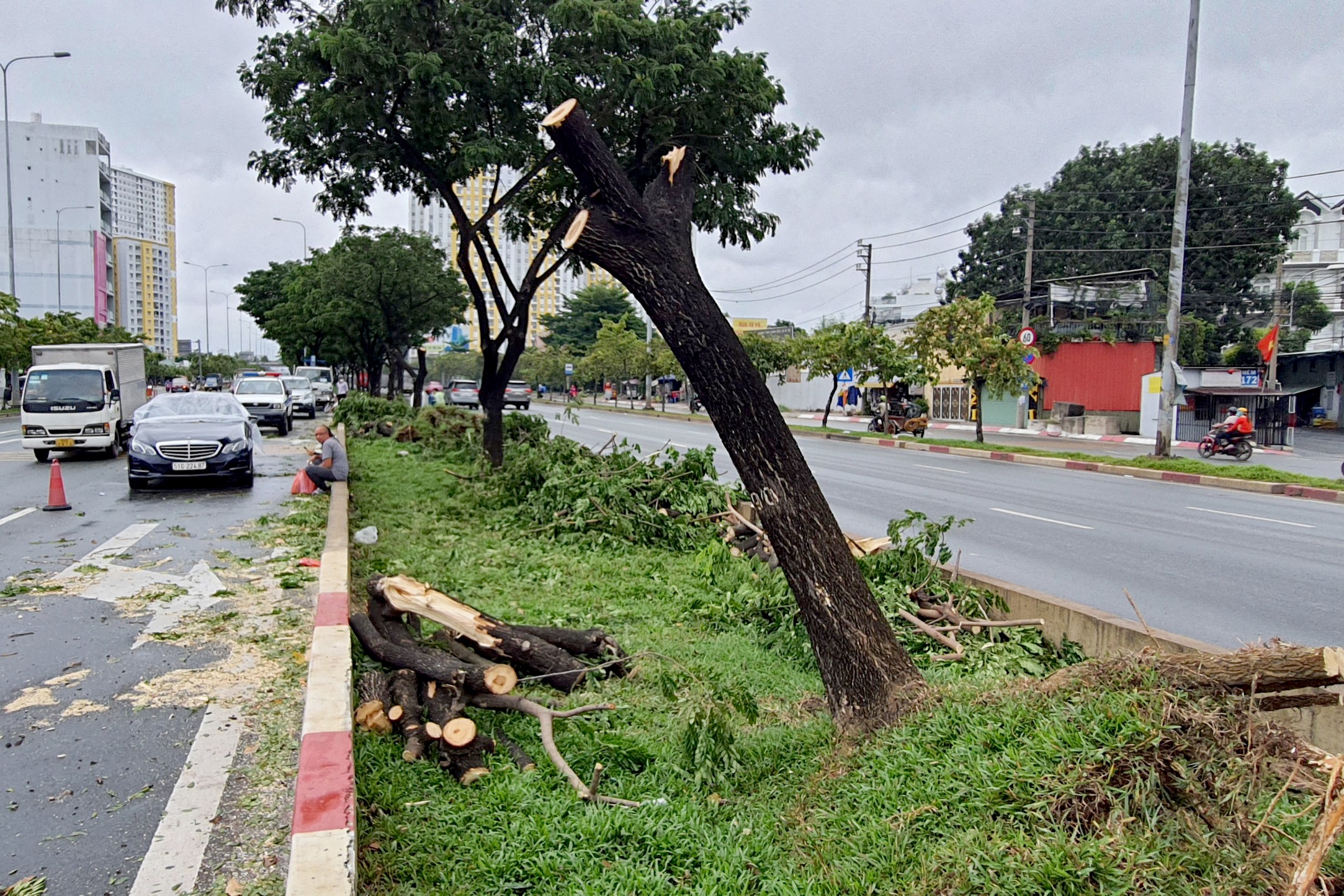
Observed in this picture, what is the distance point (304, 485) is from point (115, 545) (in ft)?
→ 11.8

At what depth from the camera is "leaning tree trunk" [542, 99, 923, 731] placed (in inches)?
155

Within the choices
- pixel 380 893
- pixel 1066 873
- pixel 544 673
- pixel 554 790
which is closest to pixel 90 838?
pixel 380 893

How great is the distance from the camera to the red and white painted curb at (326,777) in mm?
2818

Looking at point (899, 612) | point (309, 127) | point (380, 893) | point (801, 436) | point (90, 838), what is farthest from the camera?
point (801, 436)

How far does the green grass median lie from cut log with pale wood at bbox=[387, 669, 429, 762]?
0.08 m

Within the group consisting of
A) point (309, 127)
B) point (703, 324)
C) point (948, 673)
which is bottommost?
point (948, 673)

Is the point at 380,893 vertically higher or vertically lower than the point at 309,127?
lower

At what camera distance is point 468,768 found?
3.90 metres

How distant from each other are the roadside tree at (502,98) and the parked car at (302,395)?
74.0ft

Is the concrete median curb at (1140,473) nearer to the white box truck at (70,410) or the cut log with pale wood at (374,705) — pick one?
the cut log with pale wood at (374,705)

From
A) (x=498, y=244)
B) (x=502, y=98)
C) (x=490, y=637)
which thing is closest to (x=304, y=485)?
(x=502, y=98)

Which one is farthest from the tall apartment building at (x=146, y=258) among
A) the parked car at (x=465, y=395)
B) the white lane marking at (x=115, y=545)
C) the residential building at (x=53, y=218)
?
the white lane marking at (x=115, y=545)

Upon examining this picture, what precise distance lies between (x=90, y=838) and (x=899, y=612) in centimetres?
431

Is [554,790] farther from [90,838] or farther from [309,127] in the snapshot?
[309,127]
